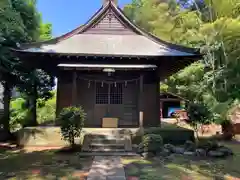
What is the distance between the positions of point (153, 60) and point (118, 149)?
4.73 meters

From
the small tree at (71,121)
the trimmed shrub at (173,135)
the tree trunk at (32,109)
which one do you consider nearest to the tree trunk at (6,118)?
the tree trunk at (32,109)

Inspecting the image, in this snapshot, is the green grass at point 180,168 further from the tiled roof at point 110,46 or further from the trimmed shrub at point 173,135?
the tiled roof at point 110,46

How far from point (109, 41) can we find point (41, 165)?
7.33m

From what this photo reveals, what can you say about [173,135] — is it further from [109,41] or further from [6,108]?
[6,108]

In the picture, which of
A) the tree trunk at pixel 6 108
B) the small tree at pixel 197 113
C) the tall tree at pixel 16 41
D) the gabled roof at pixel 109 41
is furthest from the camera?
the tree trunk at pixel 6 108

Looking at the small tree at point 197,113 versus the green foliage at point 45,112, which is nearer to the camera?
the small tree at point 197,113

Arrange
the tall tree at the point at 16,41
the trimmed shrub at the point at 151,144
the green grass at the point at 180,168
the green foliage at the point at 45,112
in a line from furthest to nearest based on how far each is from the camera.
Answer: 1. the green foliage at the point at 45,112
2. the tall tree at the point at 16,41
3. the trimmed shrub at the point at 151,144
4. the green grass at the point at 180,168

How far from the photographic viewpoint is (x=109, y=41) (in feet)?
40.5

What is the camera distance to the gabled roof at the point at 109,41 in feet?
35.2

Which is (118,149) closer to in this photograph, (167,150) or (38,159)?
(167,150)

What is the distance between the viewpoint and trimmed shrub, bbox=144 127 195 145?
32.0 ft

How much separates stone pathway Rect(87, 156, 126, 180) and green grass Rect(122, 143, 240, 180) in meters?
0.22

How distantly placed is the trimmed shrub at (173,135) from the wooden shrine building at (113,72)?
141cm

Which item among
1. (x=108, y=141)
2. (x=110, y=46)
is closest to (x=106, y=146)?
(x=108, y=141)
